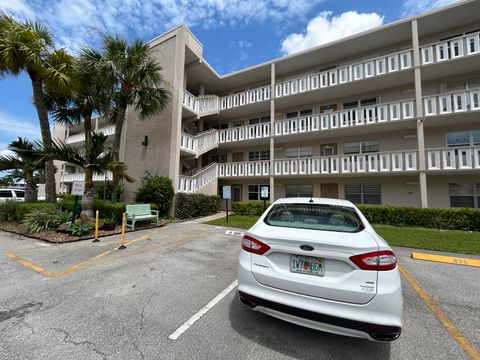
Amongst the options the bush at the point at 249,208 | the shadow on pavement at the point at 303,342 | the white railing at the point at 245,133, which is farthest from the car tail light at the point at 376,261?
the white railing at the point at 245,133

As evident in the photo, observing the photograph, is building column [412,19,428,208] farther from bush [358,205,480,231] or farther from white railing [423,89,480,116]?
bush [358,205,480,231]

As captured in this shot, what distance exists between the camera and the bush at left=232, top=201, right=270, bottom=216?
14110mm

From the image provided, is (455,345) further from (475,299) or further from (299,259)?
(299,259)

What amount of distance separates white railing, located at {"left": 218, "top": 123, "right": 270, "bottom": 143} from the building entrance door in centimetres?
556

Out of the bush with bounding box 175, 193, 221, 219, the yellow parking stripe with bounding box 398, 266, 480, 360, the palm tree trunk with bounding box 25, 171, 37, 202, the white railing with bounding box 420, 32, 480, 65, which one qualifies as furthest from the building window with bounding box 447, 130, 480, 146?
the palm tree trunk with bounding box 25, 171, 37, 202

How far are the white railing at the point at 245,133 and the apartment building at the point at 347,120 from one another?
0.27 feet

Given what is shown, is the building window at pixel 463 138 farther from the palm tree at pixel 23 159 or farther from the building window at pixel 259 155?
the palm tree at pixel 23 159

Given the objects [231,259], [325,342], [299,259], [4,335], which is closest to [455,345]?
[325,342]

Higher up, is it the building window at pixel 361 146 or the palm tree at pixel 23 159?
the building window at pixel 361 146

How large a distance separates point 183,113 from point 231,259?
12223 mm

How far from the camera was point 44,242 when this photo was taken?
23.1 ft

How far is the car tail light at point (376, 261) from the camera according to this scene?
216 cm

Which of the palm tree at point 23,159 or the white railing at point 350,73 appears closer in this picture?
the palm tree at point 23,159

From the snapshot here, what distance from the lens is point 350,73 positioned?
12.9m
